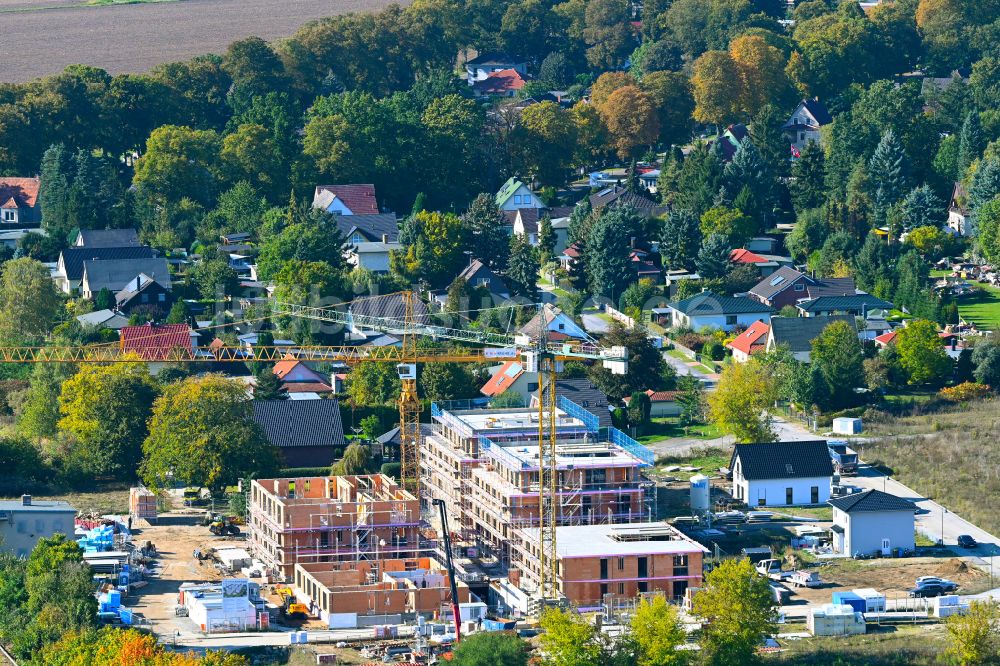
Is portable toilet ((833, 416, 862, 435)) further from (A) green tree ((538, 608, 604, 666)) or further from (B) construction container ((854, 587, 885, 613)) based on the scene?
(A) green tree ((538, 608, 604, 666))

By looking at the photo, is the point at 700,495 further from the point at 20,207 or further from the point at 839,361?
the point at 20,207

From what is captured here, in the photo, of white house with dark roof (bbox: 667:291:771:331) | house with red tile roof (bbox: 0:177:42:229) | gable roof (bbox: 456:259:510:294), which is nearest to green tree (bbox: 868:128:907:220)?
white house with dark roof (bbox: 667:291:771:331)

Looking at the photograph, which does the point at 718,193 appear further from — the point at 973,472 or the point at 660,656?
the point at 660,656

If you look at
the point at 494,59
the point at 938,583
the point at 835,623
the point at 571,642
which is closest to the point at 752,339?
the point at 938,583

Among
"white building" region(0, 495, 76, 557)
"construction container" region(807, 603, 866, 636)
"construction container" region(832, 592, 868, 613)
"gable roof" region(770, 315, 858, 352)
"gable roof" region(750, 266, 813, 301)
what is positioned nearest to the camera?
"construction container" region(807, 603, 866, 636)

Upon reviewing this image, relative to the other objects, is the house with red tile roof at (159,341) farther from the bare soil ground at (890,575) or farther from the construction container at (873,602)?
the construction container at (873,602)

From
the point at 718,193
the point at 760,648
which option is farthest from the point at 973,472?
the point at 718,193

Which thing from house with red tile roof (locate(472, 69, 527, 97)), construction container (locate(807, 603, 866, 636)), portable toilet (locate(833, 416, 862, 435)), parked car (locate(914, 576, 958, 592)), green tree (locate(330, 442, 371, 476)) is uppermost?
house with red tile roof (locate(472, 69, 527, 97))
